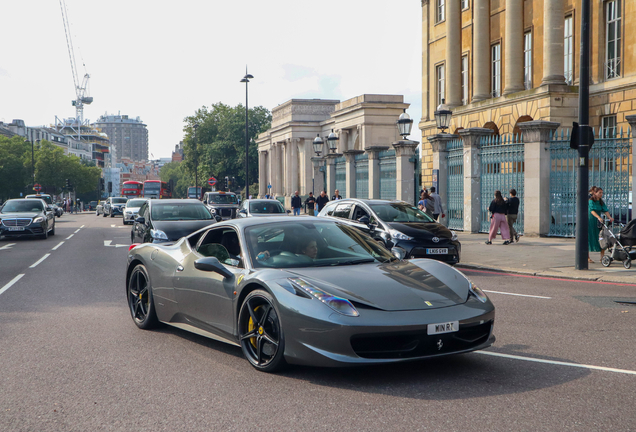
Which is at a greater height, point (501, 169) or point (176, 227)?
point (501, 169)

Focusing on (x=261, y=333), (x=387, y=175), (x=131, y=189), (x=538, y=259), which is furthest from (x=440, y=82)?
(x=131, y=189)

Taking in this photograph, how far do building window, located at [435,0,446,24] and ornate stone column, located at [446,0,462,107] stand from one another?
1700mm

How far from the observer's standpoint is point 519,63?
2777 centimetres

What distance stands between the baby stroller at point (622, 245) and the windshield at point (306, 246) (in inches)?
332

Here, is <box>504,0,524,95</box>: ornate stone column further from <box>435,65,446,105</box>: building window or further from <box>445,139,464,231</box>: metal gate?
<box>435,65,446,105</box>: building window

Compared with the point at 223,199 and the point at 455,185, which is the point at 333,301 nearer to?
the point at 455,185

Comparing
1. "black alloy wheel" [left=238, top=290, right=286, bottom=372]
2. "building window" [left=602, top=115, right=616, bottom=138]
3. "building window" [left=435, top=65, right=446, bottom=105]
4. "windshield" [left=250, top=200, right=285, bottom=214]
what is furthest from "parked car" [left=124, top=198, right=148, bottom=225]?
"black alloy wheel" [left=238, top=290, right=286, bottom=372]

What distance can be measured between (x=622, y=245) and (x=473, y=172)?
1061 cm

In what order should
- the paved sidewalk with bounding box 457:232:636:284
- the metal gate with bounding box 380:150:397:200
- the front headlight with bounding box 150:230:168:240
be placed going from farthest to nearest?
the metal gate with bounding box 380:150:397:200
the front headlight with bounding box 150:230:168:240
the paved sidewalk with bounding box 457:232:636:284

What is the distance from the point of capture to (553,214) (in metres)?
20.5

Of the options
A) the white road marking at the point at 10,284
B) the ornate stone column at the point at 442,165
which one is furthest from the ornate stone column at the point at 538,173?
the white road marking at the point at 10,284

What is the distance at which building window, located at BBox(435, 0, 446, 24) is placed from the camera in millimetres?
34375

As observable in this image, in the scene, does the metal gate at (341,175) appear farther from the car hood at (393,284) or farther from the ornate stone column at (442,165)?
the car hood at (393,284)

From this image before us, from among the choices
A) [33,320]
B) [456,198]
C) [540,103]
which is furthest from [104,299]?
[540,103]
